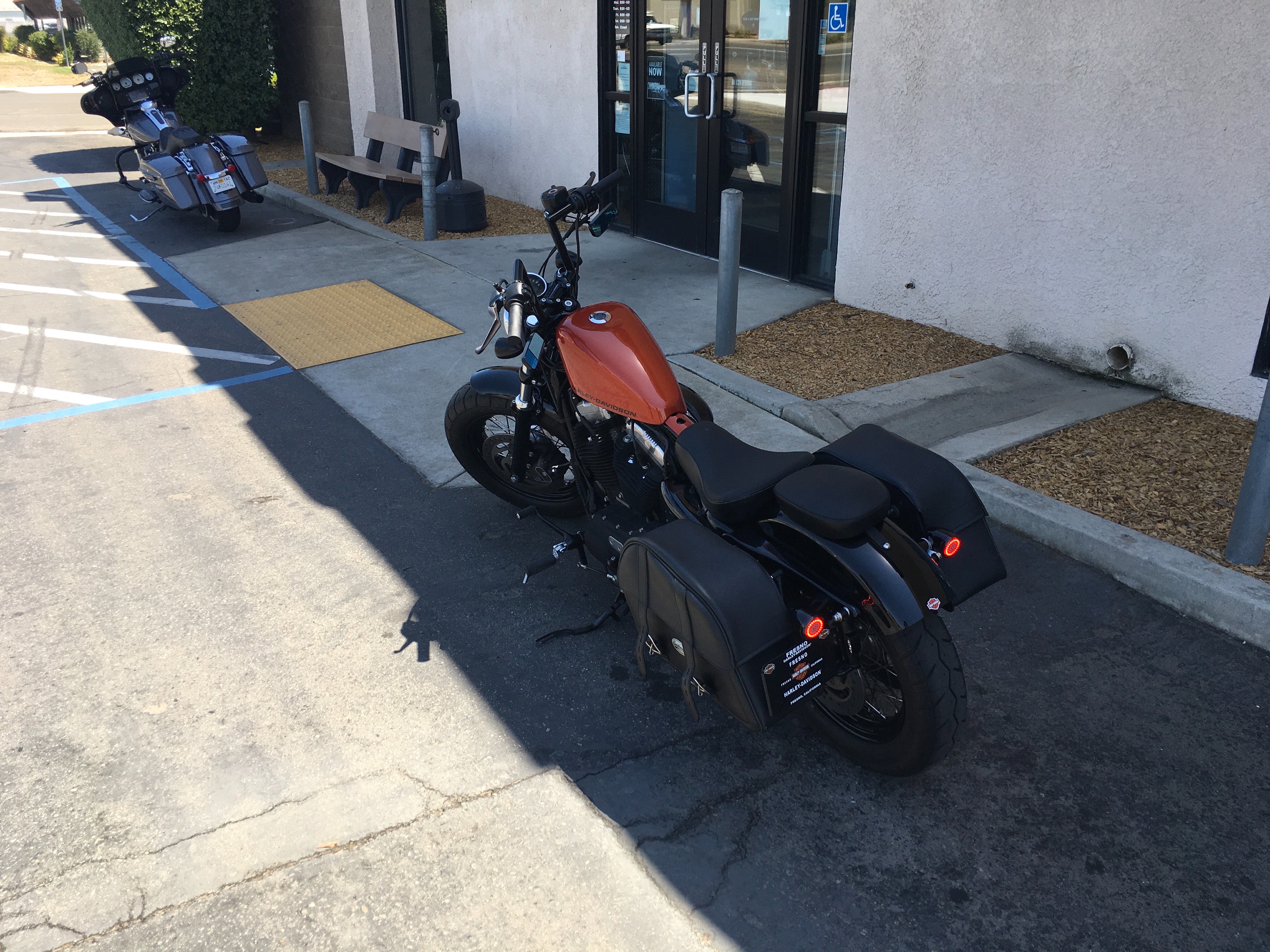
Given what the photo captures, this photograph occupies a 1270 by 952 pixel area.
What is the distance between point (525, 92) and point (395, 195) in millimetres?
1734

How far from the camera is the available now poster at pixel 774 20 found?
7090 millimetres

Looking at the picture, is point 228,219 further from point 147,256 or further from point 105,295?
point 105,295

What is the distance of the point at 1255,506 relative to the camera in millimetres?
3643

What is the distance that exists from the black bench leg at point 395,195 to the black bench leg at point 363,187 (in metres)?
0.48

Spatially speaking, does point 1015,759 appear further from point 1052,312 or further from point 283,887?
point 1052,312

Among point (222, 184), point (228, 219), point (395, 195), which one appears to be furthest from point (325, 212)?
point (222, 184)

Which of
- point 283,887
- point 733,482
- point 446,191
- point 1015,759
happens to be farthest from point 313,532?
point 446,191

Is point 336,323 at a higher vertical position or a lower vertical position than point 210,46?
lower

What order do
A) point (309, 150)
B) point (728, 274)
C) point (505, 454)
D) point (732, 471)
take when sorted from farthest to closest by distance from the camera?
1. point (309, 150)
2. point (728, 274)
3. point (505, 454)
4. point (732, 471)

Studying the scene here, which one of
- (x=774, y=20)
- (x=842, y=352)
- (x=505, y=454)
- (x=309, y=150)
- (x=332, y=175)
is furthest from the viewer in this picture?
(x=309, y=150)

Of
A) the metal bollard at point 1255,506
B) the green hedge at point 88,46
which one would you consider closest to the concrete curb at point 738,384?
the metal bollard at point 1255,506

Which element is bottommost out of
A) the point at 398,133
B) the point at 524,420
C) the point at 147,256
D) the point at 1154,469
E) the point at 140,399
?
the point at 140,399

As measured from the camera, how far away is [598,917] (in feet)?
8.16

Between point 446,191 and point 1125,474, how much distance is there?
7139 mm
